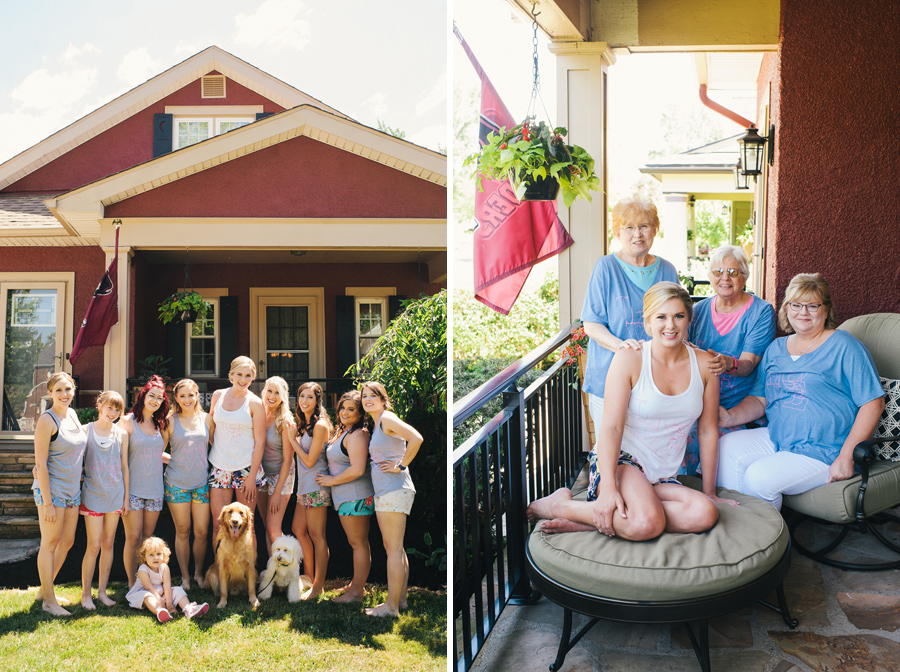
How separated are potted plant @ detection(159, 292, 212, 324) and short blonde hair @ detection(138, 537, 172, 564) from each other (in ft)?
2.99

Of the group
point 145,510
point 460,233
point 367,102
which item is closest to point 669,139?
point 460,233

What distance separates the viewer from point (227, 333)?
108 inches

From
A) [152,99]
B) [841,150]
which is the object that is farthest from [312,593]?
[841,150]

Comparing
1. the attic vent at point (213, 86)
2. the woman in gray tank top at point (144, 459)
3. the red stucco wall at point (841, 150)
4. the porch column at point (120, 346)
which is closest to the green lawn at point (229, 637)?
the woman in gray tank top at point (144, 459)

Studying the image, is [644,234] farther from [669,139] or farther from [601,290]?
[669,139]

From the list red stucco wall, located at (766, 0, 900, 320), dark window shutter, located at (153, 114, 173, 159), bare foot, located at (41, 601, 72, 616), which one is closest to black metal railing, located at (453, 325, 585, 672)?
red stucco wall, located at (766, 0, 900, 320)

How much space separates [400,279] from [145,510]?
4.68ft

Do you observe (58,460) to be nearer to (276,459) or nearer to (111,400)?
(111,400)

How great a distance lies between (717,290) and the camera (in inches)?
105

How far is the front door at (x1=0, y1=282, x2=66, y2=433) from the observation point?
2580 mm

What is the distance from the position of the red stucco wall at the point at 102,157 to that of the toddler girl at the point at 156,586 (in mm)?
1527

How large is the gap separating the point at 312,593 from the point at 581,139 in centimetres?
288

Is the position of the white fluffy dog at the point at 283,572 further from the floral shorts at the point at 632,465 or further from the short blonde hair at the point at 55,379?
the floral shorts at the point at 632,465

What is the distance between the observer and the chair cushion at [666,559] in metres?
1.78
